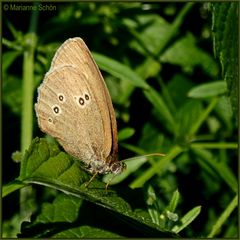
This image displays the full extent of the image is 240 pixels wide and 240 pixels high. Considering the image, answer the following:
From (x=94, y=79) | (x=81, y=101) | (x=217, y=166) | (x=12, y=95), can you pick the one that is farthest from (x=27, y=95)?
(x=217, y=166)

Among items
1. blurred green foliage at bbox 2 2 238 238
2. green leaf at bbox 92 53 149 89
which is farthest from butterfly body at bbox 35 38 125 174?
green leaf at bbox 92 53 149 89

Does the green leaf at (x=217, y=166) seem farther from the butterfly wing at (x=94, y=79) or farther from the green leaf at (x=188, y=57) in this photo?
the butterfly wing at (x=94, y=79)

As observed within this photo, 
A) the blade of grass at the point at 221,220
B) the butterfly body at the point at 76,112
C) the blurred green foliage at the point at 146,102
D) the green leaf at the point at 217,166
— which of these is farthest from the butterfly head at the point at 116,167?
the green leaf at the point at 217,166

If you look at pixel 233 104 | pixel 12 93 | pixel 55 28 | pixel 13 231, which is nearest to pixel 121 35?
pixel 55 28

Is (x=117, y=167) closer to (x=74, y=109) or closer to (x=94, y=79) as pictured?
(x=74, y=109)

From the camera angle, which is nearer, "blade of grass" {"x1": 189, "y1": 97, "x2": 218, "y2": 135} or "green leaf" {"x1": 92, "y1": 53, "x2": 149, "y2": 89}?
"green leaf" {"x1": 92, "y1": 53, "x2": 149, "y2": 89}

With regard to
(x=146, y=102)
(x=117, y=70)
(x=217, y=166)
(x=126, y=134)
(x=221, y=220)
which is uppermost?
(x=117, y=70)

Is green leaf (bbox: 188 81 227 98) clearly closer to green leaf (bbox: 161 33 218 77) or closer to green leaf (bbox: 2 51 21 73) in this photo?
green leaf (bbox: 161 33 218 77)
